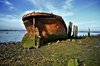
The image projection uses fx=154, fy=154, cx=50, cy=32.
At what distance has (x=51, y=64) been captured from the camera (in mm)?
7227

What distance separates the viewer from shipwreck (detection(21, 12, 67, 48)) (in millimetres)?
12377

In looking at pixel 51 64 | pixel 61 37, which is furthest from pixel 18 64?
pixel 61 37

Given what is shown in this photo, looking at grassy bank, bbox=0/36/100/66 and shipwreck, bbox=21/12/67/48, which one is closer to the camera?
grassy bank, bbox=0/36/100/66

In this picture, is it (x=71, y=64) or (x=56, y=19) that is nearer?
(x=71, y=64)

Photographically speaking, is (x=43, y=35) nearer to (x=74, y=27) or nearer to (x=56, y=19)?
(x=56, y=19)

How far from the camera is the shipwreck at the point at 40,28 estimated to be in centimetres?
1238

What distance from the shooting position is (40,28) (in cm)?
1305

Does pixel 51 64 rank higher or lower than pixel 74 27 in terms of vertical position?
lower

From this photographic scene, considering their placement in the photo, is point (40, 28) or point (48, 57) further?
point (40, 28)

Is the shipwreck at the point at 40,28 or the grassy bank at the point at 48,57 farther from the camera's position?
the shipwreck at the point at 40,28

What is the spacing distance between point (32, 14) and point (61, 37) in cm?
447

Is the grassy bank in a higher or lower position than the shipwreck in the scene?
lower

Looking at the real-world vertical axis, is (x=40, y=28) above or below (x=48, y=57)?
above

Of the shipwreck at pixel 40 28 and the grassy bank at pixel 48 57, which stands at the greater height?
the shipwreck at pixel 40 28
